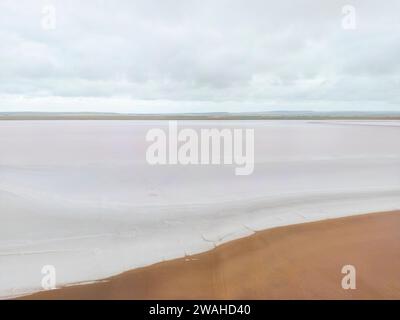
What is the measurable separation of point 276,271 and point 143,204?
9.70 feet

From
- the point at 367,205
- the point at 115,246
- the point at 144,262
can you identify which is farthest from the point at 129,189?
the point at 367,205

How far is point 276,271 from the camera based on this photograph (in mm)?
3371

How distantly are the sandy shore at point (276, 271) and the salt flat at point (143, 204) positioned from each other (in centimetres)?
29

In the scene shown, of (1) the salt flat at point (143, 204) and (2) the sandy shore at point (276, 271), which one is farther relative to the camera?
(1) the salt flat at point (143, 204)

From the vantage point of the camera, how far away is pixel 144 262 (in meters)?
3.67

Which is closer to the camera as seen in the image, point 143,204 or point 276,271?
point 276,271

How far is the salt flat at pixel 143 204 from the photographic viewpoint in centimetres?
386

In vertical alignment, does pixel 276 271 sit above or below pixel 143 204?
below

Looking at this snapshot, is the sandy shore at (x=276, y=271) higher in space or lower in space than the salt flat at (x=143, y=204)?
lower

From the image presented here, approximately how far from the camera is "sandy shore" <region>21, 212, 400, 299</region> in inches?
119

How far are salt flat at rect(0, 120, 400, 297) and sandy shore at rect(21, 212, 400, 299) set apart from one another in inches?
11.2

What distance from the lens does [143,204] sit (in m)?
5.60
